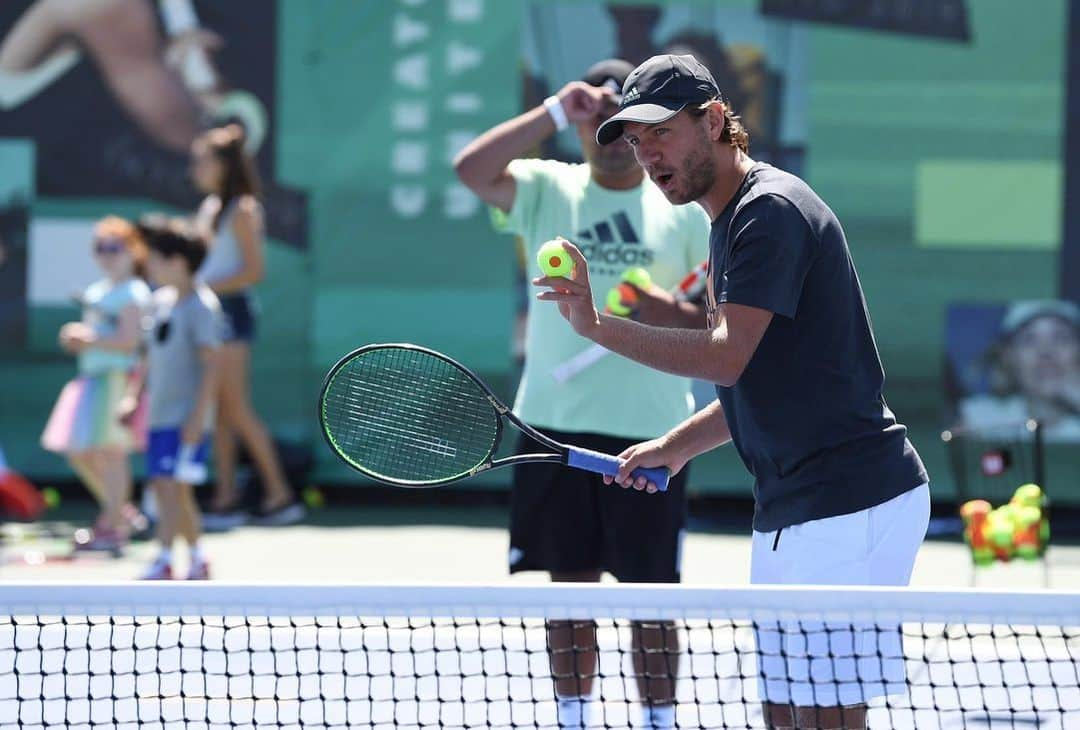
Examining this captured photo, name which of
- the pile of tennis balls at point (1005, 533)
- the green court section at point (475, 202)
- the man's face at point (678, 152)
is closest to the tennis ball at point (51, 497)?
the green court section at point (475, 202)

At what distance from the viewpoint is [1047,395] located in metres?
8.98

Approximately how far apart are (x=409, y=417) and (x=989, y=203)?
5790 mm

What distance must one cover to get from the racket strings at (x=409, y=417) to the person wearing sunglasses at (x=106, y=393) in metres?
4.30

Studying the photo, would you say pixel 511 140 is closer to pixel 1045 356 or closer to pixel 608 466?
pixel 608 466

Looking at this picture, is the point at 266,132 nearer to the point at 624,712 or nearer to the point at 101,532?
the point at 101,532

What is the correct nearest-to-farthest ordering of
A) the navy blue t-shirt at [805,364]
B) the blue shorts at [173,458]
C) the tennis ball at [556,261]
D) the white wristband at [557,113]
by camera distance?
the navy blue t-shirt at [805,364] < the tennis ball at [556,261] < the white wristband at [557,113] < the blue shorts at [173,458]

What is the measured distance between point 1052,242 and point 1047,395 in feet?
2.58

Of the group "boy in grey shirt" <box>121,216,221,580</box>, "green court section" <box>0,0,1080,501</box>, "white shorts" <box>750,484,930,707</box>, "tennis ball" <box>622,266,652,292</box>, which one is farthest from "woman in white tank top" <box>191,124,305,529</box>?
"white shorts" <box>750,484,930,707</box>

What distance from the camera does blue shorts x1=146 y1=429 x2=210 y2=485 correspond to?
→ 6.97 metres

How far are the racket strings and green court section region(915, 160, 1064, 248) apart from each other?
5.60 meters

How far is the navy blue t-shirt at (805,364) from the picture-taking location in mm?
3238

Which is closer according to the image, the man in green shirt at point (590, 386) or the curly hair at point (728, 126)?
the curly hair at point (728, 126)

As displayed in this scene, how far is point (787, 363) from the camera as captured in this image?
3352 millimetres

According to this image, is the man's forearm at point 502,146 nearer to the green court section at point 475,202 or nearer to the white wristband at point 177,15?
the green court section at point 475,202
